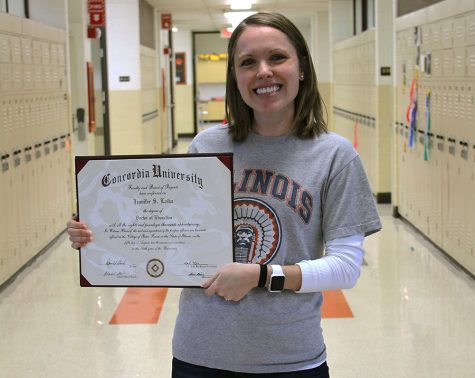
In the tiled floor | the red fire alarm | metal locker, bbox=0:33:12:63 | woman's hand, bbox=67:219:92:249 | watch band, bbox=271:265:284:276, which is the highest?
the red fire alarm

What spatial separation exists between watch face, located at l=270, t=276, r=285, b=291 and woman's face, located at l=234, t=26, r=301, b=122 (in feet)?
1.15

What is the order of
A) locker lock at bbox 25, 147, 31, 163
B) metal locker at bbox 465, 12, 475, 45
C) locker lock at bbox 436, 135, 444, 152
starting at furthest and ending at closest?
locker lock at bbox 436, 135, 444, 152
locker lock at bbox 25, 147, 31, 163
metal locker at bbox 465, 12, 475, 45

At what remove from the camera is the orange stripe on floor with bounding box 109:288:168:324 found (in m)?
4.69

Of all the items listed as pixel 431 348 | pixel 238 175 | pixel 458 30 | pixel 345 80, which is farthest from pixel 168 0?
pixel 238 175

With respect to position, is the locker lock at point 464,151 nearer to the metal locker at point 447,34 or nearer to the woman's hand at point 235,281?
the metal locker at point 447,34

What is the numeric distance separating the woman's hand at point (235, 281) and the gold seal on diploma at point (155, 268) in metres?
0.13

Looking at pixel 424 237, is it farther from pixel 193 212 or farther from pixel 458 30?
pixel 193 212

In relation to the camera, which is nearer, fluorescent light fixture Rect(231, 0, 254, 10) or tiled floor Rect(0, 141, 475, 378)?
tiled floor Rect(0, 141, 475, 378)

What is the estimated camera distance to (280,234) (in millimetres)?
1576

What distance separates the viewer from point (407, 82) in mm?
7676

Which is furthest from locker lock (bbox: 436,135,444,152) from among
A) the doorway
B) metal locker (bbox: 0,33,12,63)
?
the doorway

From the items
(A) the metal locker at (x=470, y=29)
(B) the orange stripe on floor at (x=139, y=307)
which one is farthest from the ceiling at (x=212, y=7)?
(B) the orange stripe on floor at (x=139, y=307)

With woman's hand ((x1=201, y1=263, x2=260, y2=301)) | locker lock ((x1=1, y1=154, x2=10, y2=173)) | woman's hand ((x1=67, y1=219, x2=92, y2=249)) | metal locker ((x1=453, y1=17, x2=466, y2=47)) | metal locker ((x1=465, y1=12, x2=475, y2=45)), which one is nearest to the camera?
woman's hand ((x1=201, y1=263, x2=260, y2=301))
